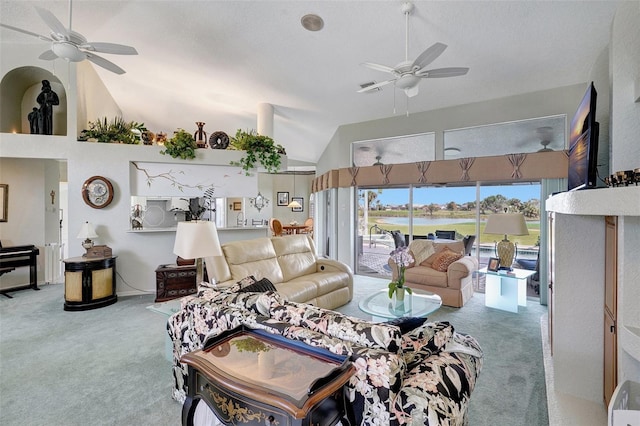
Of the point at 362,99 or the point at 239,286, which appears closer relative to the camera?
Answer: the point at 239,286

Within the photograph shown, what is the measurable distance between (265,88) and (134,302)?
4053mm

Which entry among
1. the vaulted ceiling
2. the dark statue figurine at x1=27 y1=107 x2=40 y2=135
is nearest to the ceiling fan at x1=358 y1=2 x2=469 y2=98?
the vaulted ceiling

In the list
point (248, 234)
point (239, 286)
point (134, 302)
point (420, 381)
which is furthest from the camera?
point (248, 234)

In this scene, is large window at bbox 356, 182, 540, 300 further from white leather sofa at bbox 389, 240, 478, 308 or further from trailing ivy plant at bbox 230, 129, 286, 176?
trailing ivy plant at bbox 230, 129, 286, 176

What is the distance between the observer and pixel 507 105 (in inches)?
191

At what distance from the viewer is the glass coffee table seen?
2.81 meters

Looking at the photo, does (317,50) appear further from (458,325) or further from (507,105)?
(458,325)

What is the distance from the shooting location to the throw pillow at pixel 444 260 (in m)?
4.36

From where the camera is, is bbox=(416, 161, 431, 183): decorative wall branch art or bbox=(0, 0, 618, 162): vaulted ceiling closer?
bbox=(0, 0, 618, 162): vaulted ceiling

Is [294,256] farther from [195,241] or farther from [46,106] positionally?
[46,106]

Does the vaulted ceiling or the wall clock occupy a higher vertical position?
the vaulted ceiling

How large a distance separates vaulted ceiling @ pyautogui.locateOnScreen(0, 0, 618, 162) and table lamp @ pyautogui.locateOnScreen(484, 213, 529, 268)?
2045 mm

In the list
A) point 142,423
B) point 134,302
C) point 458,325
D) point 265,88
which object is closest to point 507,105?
point 458,325

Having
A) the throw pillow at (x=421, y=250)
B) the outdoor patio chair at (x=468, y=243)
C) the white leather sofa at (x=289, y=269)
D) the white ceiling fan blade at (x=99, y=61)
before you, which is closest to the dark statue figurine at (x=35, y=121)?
the white ceiling fan blade at (x=99, y=61)
